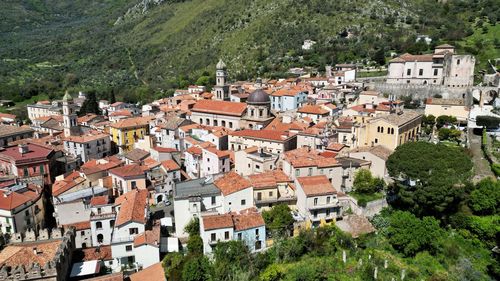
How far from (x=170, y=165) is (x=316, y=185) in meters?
19.5

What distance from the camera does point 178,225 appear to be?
3828 cm

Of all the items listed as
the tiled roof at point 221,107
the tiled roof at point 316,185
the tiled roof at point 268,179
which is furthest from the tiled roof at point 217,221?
the tiled roof at point 221,107

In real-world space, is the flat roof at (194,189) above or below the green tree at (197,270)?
above

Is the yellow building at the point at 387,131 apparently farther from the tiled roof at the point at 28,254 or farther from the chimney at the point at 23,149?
the chimney at the point at 23,149

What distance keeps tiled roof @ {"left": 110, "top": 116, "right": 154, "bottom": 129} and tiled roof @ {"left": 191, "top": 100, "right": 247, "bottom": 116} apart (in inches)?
321

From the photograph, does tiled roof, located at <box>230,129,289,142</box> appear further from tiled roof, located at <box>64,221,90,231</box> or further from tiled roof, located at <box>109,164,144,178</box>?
tiled roof, located at <box>64,221,90,231</box>

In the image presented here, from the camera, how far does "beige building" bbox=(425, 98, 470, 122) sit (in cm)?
5353

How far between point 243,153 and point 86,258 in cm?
2000

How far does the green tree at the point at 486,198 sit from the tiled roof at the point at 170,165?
32.4 m

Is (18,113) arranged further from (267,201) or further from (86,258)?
(267,201)

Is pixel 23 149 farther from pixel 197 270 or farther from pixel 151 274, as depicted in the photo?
pixel 197 270

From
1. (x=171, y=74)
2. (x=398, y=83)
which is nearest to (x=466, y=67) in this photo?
(x=398, y=83)

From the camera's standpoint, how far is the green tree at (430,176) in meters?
35.7

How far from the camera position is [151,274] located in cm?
3425
